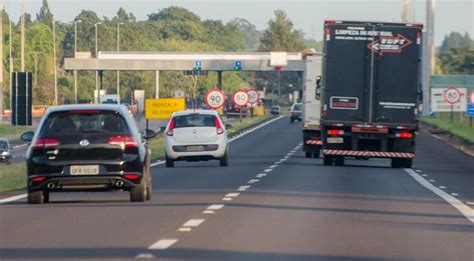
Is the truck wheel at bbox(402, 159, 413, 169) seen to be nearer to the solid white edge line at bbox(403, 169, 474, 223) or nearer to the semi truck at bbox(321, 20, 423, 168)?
the semi truck at bbox(321, 20, 423, 168)

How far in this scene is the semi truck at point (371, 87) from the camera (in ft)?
121

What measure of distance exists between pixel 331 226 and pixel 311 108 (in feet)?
86.7

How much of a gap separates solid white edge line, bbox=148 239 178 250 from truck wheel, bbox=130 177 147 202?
6.41 meters

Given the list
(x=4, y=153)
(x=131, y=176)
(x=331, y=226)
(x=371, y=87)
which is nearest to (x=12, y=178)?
(x=131, y=176)

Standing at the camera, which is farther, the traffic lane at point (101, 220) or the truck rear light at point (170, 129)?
the truck rear light at point (170, 129)

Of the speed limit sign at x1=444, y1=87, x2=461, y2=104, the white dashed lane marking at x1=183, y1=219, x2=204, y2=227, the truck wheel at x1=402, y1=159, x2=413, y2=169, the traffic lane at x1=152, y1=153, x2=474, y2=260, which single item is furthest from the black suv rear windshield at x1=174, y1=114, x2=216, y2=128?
the speed limit sign at x1=444, y1=87, x2=461, y2=104

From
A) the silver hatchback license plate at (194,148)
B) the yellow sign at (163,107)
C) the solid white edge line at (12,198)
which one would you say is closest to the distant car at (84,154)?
the solid white edge line at (12,198)

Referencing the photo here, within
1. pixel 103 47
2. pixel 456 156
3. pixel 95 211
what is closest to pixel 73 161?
pixel 95 211

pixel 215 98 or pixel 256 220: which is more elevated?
pixel 215 98

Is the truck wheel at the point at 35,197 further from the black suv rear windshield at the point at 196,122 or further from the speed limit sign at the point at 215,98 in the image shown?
the speed limit sign at the point at 215,98

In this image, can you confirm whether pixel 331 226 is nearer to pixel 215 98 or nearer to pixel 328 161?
pixel 328 161

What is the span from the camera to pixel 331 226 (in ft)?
57.8

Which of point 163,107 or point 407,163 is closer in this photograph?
point 407,163

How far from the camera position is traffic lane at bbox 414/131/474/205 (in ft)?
92.1
